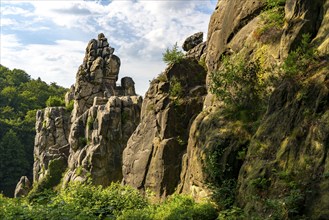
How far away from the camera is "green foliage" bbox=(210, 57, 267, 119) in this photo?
15.1 meters

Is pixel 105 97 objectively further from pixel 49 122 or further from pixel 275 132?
pixel 275 132

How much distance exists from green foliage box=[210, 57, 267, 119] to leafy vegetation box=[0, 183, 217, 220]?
179 inches

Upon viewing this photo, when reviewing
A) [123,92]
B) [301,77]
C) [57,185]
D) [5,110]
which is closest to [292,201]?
[301,77]

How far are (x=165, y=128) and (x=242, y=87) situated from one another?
342 inches

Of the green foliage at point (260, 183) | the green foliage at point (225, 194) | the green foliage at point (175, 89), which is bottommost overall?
the green foliage at point (225, 194)

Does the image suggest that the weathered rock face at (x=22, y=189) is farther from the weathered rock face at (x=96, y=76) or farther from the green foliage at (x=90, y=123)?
the green foliage at (x=90, y=123)

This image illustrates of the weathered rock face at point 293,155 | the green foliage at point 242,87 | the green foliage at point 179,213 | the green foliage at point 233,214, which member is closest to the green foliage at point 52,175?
the green foliage at point 242,87

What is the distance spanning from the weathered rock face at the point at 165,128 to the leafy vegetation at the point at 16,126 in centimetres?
5940

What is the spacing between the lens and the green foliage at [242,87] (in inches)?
593

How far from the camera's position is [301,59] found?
12203 millimetres

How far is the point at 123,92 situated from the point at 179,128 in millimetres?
33990

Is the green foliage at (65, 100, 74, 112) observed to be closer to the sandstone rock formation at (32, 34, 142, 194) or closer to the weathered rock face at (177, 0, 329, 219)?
the sandstone rock formation at (32, 34, 142, 194)

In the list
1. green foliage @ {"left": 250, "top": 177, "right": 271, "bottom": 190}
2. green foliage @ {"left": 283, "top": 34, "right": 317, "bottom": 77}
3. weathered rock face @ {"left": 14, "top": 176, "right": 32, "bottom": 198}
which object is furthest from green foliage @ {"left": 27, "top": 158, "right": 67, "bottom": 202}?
green foliage @ {"left": 283, "top": 34, "right": 317, "bottom": 77}

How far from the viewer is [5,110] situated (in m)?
99.5
